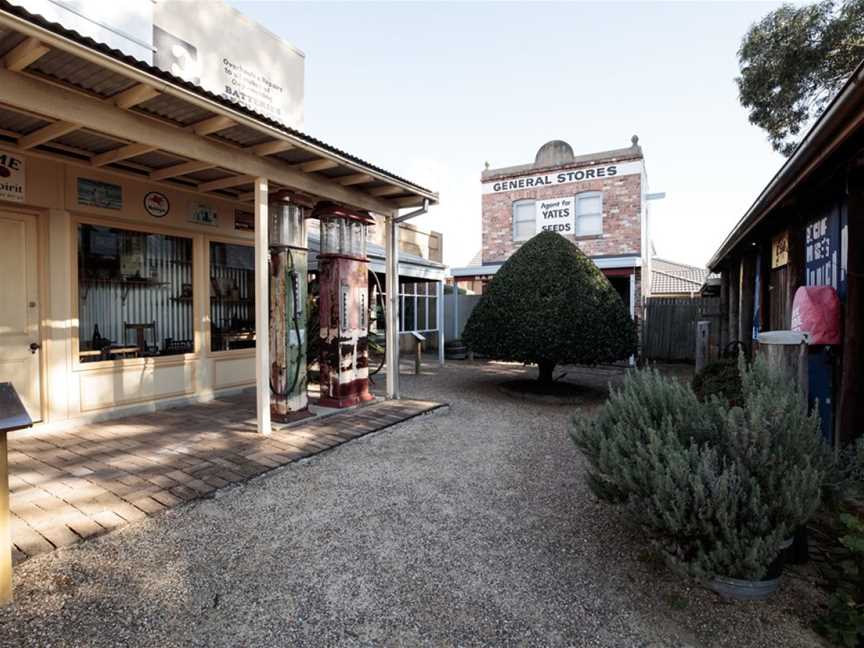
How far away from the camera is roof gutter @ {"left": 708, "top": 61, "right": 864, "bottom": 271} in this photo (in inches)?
97.5

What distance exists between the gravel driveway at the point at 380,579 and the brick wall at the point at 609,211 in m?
12.1

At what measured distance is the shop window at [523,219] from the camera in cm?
1613

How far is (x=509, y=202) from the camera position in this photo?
1641 centimetres

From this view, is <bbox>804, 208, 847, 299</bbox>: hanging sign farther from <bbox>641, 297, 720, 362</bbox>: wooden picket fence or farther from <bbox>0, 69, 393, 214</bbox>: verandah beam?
<bbox>641, 297, 720, 362</bbox>: wooden picket fence

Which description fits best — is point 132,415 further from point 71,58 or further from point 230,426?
point 71,58

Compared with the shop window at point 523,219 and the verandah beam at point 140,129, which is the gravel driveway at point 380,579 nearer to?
the verandah beam at point 140,129

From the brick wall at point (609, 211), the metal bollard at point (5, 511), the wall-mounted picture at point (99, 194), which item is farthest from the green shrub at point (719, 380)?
the brick wall at point (609, 211)

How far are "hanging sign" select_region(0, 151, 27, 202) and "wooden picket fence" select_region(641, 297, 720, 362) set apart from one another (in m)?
13.3

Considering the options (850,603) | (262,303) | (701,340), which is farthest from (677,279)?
(850,603)

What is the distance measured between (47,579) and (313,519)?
1.44 metres

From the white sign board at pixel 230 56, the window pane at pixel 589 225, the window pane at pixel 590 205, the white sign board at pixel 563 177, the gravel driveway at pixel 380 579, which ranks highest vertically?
the white sign board at pixel 230 56

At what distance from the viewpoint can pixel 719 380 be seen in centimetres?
552

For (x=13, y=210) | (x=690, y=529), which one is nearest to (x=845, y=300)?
(x=690, y=529)

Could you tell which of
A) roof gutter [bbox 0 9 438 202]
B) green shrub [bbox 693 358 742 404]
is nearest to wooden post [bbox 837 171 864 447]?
green shrub [bbox 693 358 742 404]
